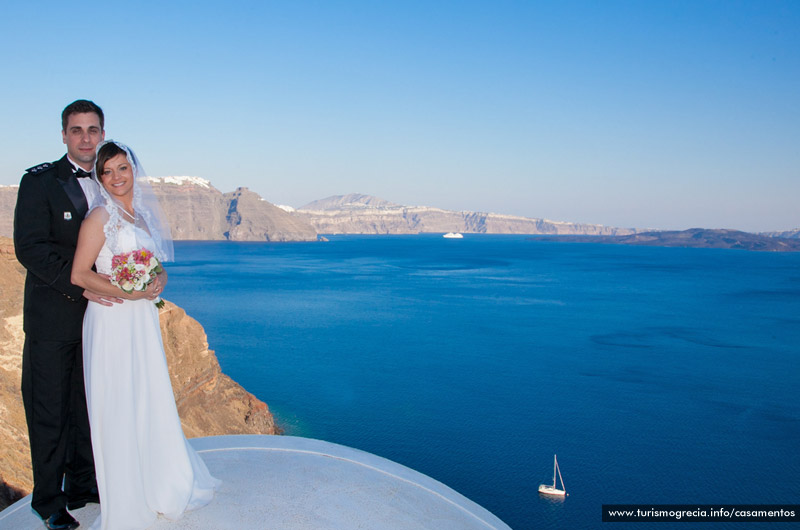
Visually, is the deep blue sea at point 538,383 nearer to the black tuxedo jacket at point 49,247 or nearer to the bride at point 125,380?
the bride at point 125,380

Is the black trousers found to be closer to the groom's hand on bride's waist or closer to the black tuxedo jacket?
the black tuxedo jacket

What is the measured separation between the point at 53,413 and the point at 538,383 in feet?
110

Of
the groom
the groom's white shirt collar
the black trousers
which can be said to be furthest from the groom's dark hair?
the black trousers

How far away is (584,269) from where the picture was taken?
104 meters

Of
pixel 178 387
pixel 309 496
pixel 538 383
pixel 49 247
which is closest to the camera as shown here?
pixel 49 247

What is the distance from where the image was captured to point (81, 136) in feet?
11.2

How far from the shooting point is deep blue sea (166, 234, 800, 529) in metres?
22.5

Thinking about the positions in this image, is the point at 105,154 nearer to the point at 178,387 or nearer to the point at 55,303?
the point at 55,303

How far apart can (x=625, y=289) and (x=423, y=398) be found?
5361cm

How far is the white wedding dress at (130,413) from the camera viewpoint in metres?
3.12

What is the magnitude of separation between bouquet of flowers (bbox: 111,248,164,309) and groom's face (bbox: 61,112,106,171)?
74cm

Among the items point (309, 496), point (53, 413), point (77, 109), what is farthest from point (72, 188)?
point (309, 496)

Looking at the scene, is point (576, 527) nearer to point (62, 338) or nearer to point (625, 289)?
point (62, 338)

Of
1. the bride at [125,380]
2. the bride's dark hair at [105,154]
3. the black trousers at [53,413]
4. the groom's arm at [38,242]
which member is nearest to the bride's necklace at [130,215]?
the bride at [125,380]
